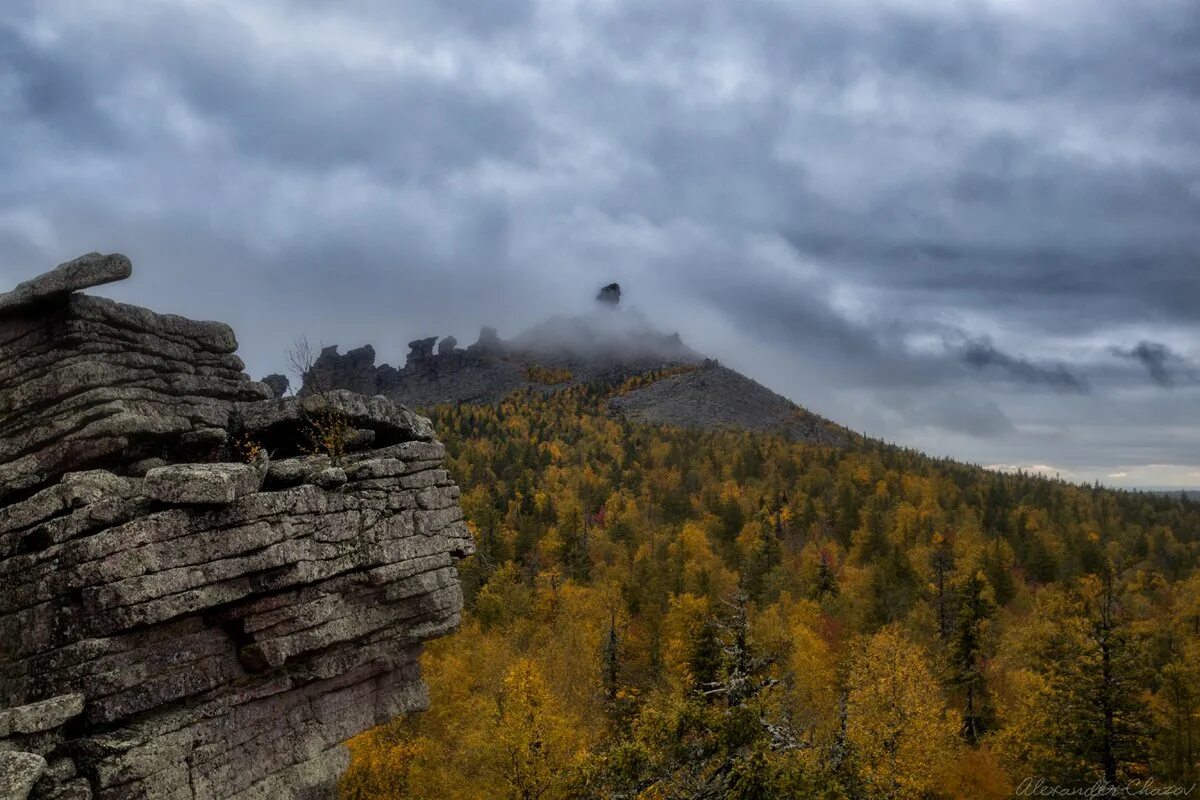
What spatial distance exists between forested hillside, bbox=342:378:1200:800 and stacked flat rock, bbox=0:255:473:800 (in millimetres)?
5797

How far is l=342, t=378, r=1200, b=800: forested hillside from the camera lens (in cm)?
1886

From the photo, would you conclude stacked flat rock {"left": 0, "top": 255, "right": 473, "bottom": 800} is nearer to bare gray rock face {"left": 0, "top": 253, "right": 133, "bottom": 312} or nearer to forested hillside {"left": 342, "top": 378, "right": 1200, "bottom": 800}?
bare gray rock face {"left": 0, "top": 253, "right": 133, "bottom": 312}

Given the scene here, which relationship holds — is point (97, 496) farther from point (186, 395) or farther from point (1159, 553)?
point (1159, 553)

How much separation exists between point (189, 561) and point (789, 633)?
154 ft

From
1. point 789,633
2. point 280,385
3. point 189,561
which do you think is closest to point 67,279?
point 189,561

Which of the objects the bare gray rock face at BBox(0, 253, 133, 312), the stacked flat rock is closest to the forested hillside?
the stacked flat rock

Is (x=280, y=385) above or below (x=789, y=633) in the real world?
above

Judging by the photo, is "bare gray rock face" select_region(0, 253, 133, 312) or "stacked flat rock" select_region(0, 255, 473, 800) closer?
"stacked flat rock" select_region(0, 255, 473, 800)

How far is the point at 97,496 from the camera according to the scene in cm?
1388

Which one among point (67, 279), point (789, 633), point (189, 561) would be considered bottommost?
point (789, 633)

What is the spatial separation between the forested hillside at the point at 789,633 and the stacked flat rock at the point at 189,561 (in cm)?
580

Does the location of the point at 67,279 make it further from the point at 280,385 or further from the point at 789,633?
the point at 789,633

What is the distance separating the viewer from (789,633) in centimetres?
5381

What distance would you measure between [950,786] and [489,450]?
3480 inches
